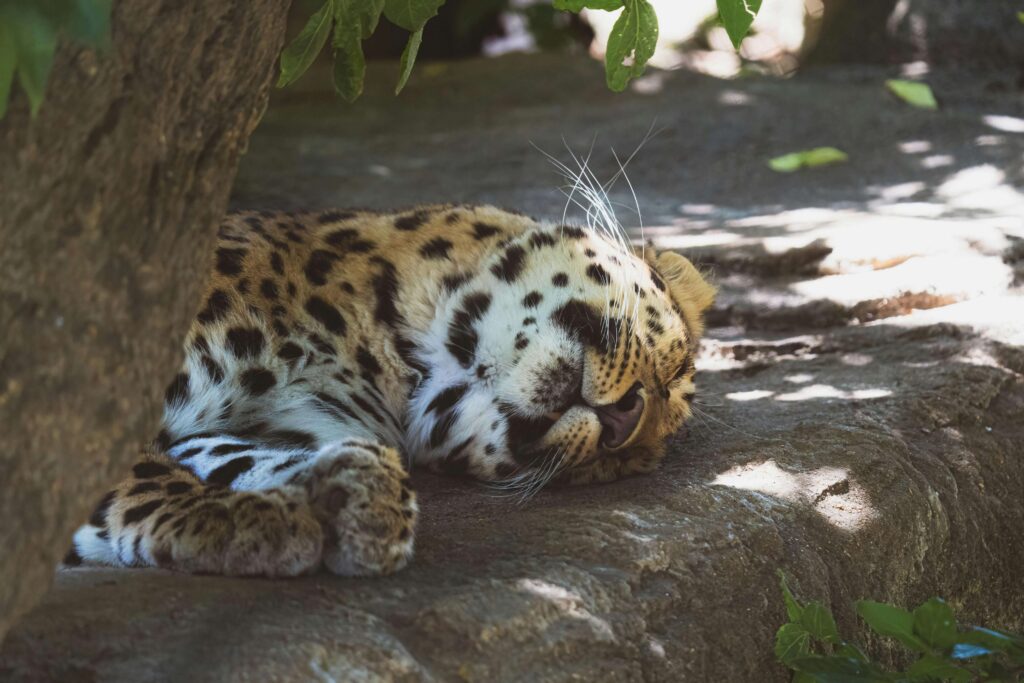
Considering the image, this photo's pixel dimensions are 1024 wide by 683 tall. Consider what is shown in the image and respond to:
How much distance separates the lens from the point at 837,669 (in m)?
3.17

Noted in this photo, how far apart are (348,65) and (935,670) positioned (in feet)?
6.42

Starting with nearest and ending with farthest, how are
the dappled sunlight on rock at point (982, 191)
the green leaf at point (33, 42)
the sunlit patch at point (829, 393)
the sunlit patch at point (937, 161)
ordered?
the green leaf at point (33, 42) < the sunlit patch at point (829, 393) < the dappled sunlight on rock at point (982, 191) < the sunlit patch at point (937, 161)

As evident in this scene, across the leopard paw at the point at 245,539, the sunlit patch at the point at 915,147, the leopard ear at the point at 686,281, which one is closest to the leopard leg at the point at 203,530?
the leopard paw at the point at 245,539

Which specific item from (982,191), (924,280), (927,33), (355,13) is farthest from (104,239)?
(927,33)

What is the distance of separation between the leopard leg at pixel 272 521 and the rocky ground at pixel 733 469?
0.21 feet

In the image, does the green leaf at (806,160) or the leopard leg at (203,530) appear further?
the green leaf at (806,160)

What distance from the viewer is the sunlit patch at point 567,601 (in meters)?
2.99

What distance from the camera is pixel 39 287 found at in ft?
7.23

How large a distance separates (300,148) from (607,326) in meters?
5.91

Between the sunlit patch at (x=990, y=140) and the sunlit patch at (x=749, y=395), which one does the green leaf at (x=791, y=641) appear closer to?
the sunlit patch at (x=749, y=395)

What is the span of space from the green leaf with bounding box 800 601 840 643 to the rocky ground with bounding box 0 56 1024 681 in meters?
0.14

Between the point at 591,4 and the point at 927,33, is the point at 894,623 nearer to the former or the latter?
the point at 591,4

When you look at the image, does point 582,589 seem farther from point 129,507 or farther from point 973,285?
point 973,285

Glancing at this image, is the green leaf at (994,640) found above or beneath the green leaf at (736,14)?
beneath
